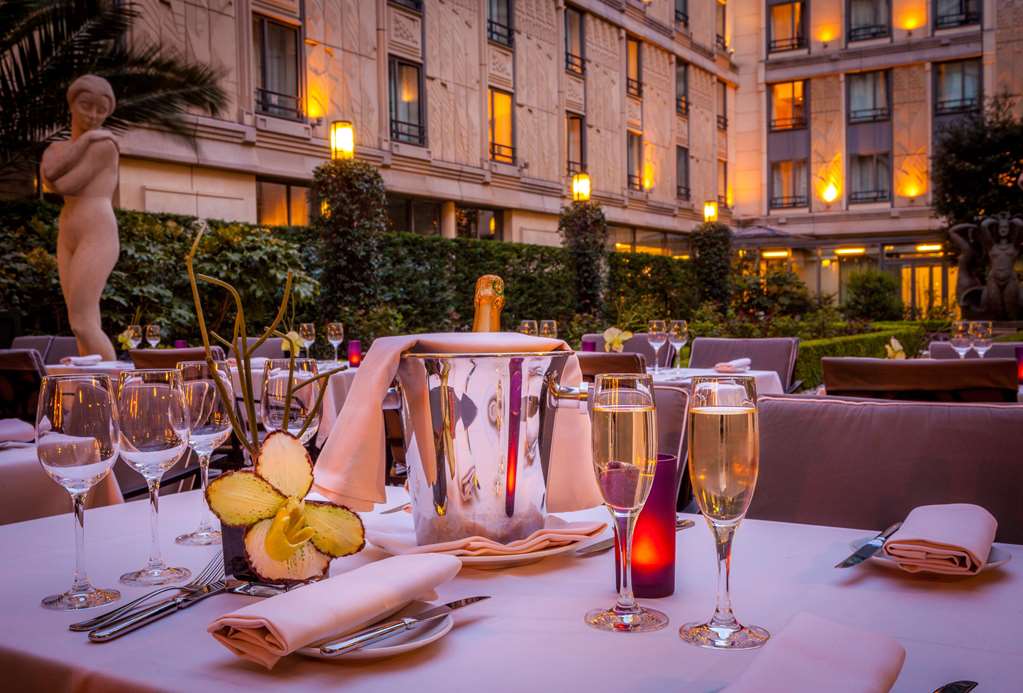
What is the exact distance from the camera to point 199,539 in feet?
4.97

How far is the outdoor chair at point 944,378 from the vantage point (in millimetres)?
3025

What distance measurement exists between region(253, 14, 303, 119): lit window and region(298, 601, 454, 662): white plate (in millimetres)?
13588

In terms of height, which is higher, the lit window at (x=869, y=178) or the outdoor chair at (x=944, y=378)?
the lit window at (x=869, y=178)

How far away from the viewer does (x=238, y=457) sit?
4.21m

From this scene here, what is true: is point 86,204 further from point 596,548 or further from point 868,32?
point 868,32

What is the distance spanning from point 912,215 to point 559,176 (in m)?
13.9

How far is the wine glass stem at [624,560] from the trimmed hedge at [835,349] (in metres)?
7.32

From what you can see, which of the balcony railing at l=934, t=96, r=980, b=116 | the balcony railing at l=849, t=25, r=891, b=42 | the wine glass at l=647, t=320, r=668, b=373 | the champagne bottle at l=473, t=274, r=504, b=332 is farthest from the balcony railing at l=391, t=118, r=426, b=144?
the balcony railing at l=934, t=96, r=980, b=116

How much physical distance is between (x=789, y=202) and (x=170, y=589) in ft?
97.2

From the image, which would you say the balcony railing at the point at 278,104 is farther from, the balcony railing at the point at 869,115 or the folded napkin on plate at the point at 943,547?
the balcony railing at the point at 869,115

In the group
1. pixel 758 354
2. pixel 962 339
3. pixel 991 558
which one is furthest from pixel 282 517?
pixel 758 354

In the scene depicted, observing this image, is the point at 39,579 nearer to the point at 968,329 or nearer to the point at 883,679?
the point at 883,679

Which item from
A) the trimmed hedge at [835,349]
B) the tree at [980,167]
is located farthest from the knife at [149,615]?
the tree at [980,167]

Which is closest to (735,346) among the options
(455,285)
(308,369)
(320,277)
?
(308,369)
